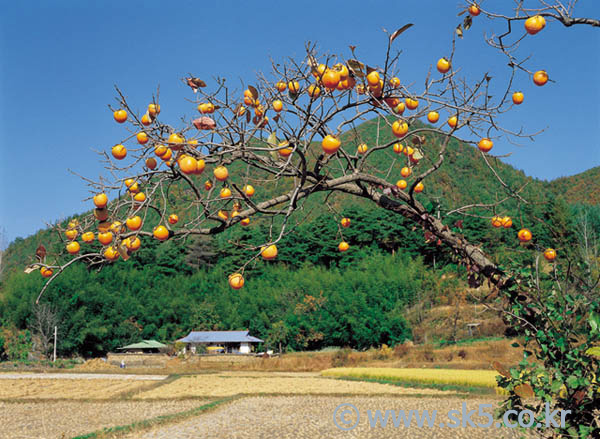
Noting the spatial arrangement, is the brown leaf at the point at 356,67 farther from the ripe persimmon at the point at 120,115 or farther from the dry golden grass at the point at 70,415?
the dry golden grass at the point at 70,415

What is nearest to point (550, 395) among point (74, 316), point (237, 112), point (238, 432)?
point (237, 112)

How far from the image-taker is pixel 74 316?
2728 cm

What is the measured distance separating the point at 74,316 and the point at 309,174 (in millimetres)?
28786

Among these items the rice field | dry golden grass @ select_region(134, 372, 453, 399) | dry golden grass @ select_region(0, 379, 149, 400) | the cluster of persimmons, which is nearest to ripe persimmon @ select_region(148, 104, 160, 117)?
the cluster of persimmons

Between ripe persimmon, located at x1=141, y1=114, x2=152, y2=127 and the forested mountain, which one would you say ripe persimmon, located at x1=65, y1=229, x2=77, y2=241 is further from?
the forested mountain

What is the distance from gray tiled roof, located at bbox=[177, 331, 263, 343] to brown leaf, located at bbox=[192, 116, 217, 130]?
25654 millimetres

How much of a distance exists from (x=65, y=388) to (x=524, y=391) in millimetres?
14290

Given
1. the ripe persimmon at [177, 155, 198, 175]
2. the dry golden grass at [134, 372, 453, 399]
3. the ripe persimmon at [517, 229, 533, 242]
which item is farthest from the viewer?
the dry golden grass at [134, 372, 453, 399]

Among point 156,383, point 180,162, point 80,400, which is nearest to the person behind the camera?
point 180,162

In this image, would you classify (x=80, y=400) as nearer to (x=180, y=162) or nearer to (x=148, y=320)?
(x=180, y=162)

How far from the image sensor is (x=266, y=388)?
12477 mm

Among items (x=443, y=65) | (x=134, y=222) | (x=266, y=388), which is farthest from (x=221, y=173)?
(x=266, y=388)

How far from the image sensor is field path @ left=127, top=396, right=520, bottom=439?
6418mm

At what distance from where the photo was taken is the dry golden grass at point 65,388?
1188 cm
